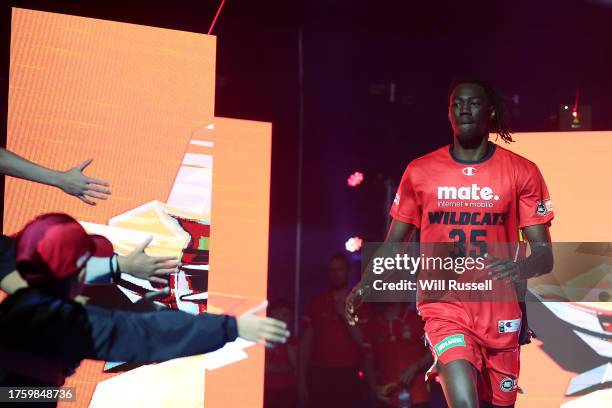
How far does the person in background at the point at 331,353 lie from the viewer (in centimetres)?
712

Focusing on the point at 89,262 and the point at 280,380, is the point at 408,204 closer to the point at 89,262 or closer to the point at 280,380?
the point at 89,262

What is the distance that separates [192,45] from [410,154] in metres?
4.85

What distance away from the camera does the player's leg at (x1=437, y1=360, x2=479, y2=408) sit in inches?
173

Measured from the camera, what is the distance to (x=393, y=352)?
7.17 metres

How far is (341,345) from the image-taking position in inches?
283

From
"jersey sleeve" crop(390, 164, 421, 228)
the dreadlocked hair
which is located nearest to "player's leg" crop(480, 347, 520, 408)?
"jersey sleeve" crop(390, 164, 421, 228)

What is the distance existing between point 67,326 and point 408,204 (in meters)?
2.69

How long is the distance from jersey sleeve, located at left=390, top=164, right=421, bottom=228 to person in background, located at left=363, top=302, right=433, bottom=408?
6.84 feet

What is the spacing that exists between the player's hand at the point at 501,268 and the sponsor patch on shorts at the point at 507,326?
31cm

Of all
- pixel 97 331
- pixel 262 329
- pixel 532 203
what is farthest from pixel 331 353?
pixel 97 331

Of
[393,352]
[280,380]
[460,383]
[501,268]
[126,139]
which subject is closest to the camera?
[460,383]

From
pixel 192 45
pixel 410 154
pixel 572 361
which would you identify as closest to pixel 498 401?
pixel 572 361

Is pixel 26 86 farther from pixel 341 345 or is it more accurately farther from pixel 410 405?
pixel 410 405

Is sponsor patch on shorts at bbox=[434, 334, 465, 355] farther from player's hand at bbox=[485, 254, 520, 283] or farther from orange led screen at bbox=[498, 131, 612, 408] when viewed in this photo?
orange led screen at bbox=[498, 131, 612, 408]
